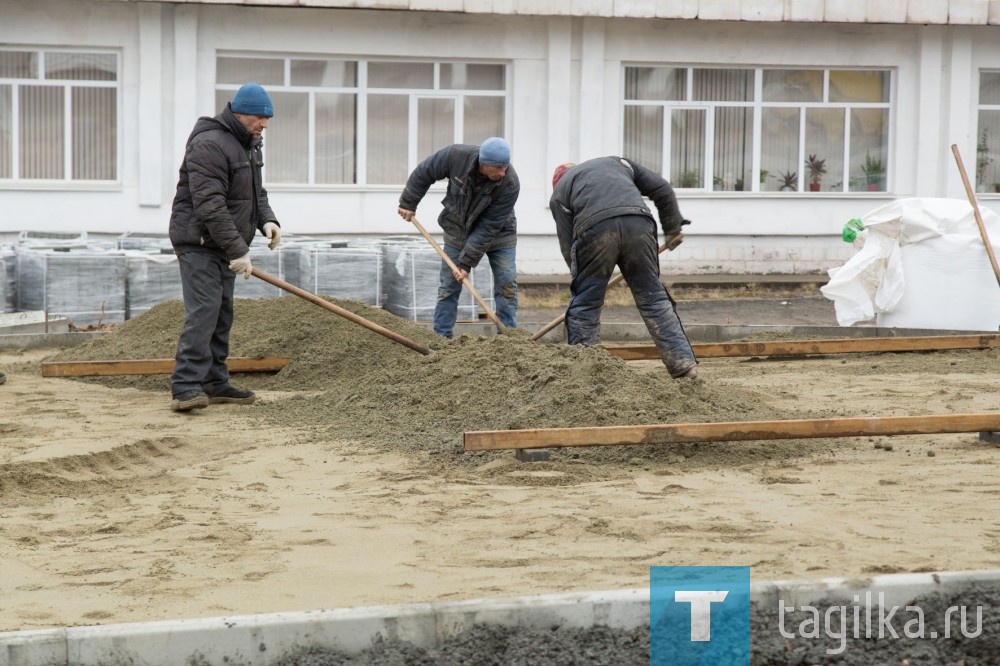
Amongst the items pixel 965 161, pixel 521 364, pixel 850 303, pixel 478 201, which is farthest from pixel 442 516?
pixel 965 161

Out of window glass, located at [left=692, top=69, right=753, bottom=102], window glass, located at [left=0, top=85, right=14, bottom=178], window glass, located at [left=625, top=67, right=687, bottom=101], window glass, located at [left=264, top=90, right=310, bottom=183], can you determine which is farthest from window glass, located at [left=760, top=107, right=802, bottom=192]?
window glass, located at [left=0, top=85, right=14, bottom=178]

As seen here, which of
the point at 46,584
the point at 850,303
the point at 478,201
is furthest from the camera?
the point at 850,303

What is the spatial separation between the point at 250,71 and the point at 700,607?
1479cm

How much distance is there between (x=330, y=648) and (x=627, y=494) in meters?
2.24

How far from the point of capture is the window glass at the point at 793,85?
60.7ft

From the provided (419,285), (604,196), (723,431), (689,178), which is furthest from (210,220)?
(689,178)

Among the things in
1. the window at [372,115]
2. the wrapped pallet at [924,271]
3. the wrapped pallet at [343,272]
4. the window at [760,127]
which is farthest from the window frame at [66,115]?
the wrapped pallet at [924,271]

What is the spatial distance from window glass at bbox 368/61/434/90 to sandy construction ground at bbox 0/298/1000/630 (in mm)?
10436

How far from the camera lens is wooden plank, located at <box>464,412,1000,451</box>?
602 centimetres

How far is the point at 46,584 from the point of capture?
4.25 m

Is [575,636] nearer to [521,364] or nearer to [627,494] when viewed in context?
[627,494]

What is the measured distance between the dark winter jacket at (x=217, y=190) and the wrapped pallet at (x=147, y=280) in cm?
491

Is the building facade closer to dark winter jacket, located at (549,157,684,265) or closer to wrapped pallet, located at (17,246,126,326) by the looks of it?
wrapped pallet, located at (17,246,126,326)

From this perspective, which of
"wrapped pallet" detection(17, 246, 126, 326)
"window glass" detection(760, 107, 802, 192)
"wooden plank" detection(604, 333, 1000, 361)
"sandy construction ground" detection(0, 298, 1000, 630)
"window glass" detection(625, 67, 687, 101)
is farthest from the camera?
"window glass" detection(760, 107, 802, 192)
